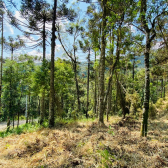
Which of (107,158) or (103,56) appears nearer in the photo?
(107,158)

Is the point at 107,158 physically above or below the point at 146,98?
below

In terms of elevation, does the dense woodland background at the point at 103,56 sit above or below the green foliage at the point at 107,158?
above

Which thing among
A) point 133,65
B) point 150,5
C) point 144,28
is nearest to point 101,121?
point 144,28

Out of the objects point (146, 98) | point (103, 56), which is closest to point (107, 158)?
point (146, 98)

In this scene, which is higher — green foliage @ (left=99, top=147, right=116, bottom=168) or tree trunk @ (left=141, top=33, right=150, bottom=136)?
tree trunk @ (left=141, top=33, right=150, bottom=136)

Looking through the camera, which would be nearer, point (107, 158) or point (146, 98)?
point (107, 158)

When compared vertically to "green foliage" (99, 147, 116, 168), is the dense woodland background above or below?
above

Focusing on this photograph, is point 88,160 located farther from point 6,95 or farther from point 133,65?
point 133,65

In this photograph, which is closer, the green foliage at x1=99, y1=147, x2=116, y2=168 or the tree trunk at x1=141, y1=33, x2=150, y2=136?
the green foliage at x1=99, y1=147, x2=116, y2=168

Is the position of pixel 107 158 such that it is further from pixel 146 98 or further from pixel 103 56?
pixel 103 56

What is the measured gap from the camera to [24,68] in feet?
35.3

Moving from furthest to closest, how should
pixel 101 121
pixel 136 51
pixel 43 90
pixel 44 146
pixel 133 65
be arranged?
pixel 133 65 < pixel 43 90 < pixel 101 121 < pixel 136 51 < pixel 44 146

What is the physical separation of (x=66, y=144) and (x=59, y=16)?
806 centimetres

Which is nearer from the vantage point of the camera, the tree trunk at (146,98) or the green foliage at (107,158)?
the green foliage at (107,158)
